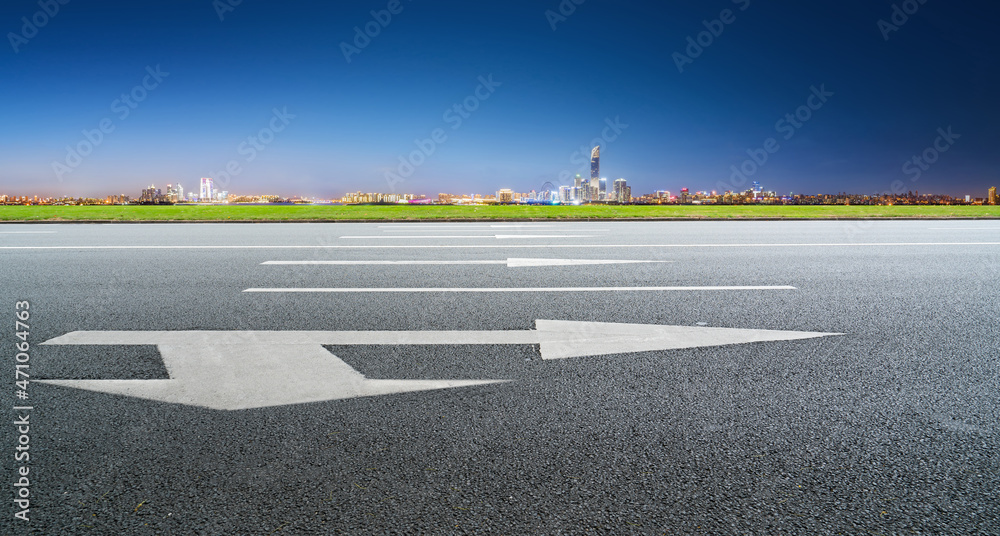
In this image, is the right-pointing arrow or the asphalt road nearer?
the asphalt road

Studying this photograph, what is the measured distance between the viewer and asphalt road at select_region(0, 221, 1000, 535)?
208cm

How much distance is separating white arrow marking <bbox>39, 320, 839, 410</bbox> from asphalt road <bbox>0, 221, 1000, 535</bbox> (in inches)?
4.1

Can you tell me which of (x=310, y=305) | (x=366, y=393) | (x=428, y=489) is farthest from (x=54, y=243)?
(x=428, y=489)

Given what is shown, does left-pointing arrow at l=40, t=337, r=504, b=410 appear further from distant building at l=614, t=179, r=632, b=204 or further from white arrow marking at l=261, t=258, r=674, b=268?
distant building at l=614, t=179, r=632, b=204

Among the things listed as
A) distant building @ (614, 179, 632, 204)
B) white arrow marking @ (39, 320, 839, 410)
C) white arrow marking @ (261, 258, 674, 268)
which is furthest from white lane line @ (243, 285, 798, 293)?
distant building @ (614, 179, 632, 204)

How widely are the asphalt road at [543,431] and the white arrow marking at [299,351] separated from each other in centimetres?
10

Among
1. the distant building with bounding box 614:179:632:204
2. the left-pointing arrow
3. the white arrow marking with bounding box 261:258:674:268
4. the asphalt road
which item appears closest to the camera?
the asphalt road

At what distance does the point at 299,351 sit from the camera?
13.5 ft

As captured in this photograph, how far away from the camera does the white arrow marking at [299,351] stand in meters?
3.28

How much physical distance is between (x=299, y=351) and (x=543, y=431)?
7.35 feet

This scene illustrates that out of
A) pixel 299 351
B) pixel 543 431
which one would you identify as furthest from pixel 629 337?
pixel 299 351

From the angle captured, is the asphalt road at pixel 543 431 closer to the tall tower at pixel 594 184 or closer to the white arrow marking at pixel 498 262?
the white arrow marking at pixel 498 262

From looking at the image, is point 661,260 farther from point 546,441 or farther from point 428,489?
point 428,489

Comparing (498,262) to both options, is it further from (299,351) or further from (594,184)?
(594,184)
